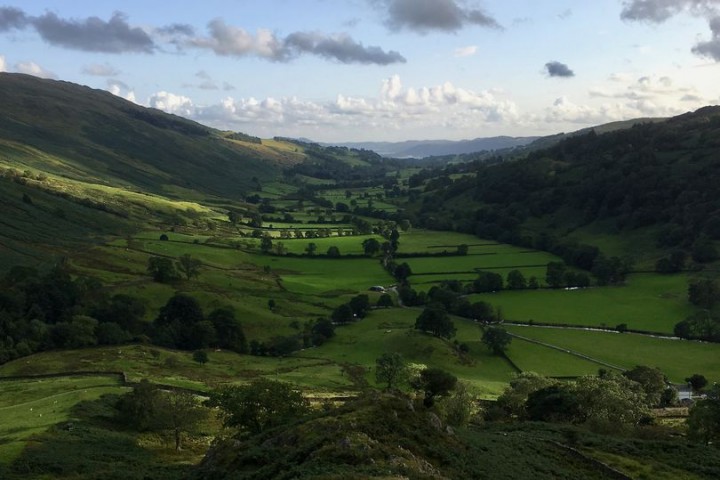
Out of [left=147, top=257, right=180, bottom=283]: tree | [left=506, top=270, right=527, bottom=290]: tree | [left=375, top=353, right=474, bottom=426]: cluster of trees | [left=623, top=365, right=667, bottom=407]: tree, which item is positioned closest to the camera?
[left=375, top=353, right=474, bottom=426]: cluster of trees

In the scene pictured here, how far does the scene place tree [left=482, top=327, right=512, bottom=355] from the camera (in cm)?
11556

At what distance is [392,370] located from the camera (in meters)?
89.8

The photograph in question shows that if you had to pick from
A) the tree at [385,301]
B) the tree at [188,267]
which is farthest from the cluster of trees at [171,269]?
the tree at [385,301]

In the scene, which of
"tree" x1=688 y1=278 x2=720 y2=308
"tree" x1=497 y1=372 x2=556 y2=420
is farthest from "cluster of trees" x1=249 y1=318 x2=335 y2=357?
"tree" x1=688 y1=278 x2=720 y2=308

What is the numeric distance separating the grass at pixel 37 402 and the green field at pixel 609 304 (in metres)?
93.4

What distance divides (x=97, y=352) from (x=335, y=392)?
4632cm

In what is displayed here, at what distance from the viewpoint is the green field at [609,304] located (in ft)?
438

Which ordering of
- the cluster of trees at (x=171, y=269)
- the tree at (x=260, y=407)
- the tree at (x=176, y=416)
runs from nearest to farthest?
the tree at (x=260, y=407), the tree at (x=176, y=416), the cluster of trees at (x=171, y=269)

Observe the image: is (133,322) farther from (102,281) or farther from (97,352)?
(102,281)

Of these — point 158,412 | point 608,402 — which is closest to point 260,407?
point 158,412

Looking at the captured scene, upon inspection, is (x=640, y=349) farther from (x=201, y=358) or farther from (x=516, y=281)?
(x=201, y=358)

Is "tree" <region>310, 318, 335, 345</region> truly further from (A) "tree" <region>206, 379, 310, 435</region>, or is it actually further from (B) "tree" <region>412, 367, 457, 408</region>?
(A) "tree" <region>206, 379, 310, 435</region>

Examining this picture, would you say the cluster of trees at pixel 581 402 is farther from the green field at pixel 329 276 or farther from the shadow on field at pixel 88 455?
the green field at pixel 329 276

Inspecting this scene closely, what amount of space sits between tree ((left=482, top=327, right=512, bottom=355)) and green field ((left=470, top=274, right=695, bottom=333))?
21.9 metres
